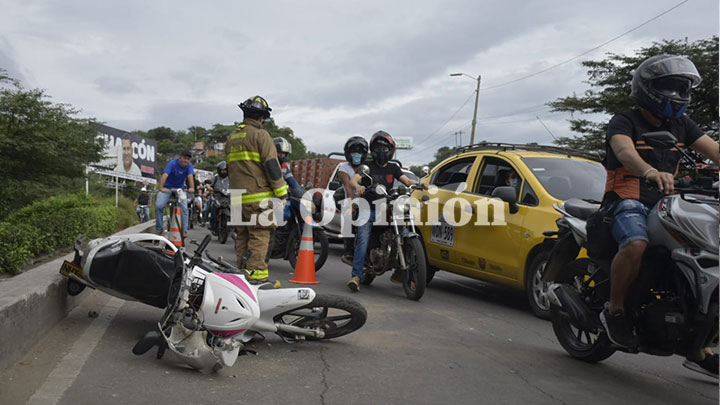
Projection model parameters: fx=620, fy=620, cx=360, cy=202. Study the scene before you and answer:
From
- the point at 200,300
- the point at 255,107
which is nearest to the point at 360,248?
the point at 255,107

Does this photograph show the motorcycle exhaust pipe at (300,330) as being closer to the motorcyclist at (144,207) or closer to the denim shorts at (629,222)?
the denim shorts at (629,222)

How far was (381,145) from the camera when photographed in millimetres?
7398

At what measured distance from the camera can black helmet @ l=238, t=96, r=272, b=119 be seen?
6148mm

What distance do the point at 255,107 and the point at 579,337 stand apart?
3638 millimetres

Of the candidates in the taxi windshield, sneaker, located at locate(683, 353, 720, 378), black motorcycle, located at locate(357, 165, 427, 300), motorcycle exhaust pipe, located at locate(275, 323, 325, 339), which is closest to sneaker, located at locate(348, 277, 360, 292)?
black motorcycle, located at locate(357, 165, 427, 300)

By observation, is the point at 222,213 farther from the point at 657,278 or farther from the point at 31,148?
the point at 657,278

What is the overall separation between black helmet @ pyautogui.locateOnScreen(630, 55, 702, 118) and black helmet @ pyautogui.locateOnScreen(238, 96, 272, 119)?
3565mm

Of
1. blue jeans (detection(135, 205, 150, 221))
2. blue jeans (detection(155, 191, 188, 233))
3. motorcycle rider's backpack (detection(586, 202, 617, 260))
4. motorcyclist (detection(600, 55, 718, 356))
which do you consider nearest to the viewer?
motorcyclist (detection(600, 55, 718, 356))

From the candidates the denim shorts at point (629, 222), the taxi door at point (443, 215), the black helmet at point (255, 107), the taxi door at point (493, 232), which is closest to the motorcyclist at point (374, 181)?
the taxi door at point (443, 215)

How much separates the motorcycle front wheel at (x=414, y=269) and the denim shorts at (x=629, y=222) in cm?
296

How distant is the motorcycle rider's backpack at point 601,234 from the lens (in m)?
3.95

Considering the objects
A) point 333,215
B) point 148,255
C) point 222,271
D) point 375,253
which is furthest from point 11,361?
point 333,215

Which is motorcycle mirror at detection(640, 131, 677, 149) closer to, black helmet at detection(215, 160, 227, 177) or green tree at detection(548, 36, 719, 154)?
black helmet at detection(215, 160, 227, 177)

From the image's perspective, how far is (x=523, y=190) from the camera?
21.4 ft
